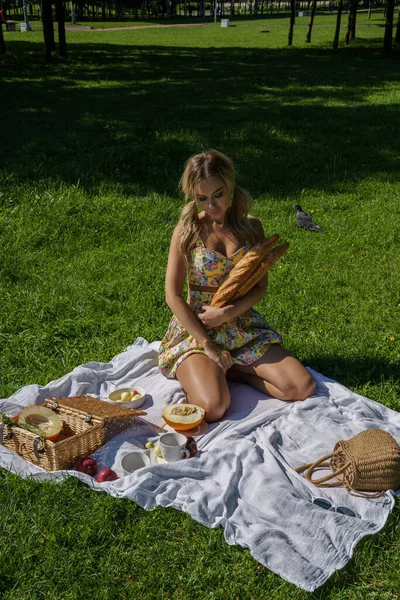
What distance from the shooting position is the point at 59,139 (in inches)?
446

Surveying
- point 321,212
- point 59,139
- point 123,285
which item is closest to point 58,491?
point 123,285

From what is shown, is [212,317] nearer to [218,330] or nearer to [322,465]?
[218,330]

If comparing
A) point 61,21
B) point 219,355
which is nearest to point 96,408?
point 219,355

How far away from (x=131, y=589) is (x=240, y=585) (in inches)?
20.5

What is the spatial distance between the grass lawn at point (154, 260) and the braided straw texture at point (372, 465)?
0.21 metres

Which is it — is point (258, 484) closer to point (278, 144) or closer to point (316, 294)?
point (316, 294)

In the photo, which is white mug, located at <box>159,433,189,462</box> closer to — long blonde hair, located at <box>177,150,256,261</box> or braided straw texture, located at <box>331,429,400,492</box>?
braided straw texture, located at <box>331,429,400,492</box>

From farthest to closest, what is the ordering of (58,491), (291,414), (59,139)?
Result: (59,139) → (291,414) → (58,491)

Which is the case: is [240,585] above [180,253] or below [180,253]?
below

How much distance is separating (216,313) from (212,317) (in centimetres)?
4

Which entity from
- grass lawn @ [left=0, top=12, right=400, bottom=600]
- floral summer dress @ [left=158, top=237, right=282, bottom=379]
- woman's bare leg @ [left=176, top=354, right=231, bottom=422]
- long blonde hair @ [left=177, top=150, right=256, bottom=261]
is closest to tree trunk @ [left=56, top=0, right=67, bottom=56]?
grass lawn @ [left=0, top=12, right=400, bottom=600]

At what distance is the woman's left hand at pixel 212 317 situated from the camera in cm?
465

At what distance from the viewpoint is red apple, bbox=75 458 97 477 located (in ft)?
13.0

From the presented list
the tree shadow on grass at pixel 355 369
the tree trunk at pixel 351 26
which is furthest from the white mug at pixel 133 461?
the tree trunk at pixel 351 26
